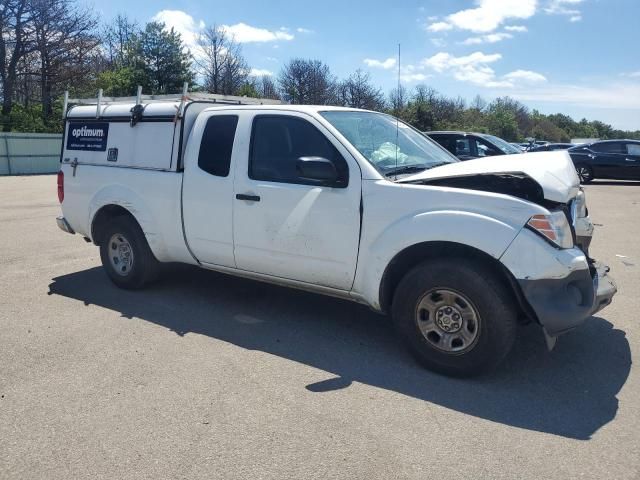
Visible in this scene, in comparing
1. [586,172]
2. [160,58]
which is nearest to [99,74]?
[160,58]

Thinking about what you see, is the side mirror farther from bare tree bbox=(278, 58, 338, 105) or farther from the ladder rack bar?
bare tree bbox=(278, 58, 338, 105)

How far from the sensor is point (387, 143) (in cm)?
478

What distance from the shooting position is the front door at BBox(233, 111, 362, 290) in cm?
427

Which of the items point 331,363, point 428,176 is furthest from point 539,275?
point 331,363

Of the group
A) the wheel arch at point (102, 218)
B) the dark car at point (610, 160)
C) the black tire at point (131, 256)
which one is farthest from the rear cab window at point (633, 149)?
the wheel arch at point (102, 218)

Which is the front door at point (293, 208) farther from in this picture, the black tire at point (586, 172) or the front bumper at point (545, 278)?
the black tire at point (586, 172)

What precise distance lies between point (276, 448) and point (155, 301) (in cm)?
304

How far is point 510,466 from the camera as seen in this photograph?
288cm

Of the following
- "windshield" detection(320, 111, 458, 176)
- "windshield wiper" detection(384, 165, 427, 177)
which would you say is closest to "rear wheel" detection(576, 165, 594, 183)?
"windshield" detection(320, 111, 458, 176)

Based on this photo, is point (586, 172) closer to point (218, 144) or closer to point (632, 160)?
point (632, 160)

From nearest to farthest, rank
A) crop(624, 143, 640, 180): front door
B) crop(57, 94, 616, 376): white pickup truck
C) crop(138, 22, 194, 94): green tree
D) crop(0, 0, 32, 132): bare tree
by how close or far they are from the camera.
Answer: crop(57, 94, 616, 376): white pickup truck
crop(624, 143, 640, 180): front door
crop(0, 0, 32, 132): bare tree
crop(138, 22, 194, 94): green tree

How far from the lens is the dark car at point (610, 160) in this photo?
19938 millimetres

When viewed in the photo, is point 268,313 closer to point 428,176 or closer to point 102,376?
point 102,376

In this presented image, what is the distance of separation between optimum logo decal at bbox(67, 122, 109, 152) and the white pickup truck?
1.7 inches
